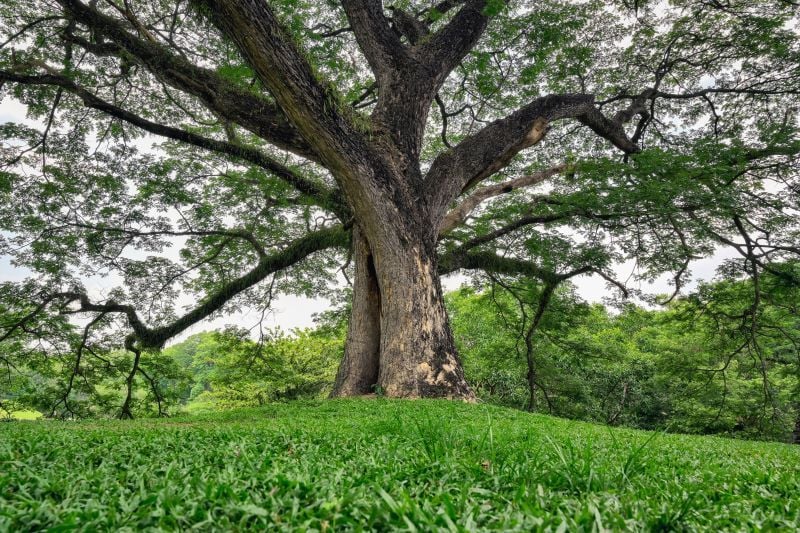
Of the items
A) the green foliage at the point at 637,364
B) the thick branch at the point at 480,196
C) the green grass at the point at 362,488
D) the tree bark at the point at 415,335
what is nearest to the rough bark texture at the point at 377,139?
the tree bark at the point at 415,335

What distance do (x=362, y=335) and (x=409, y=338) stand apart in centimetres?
126

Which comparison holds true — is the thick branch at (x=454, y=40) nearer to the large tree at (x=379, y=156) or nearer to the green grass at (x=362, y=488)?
the large tree at (x=379, y=156)

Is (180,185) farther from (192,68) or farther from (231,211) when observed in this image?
(192,68)

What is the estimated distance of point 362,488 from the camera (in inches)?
43.4

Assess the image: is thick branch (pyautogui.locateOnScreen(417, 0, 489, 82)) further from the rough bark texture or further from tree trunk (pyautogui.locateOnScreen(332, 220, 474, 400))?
tree trunk (pyautogui.locateOnScreen(332, 220, 474, 400))

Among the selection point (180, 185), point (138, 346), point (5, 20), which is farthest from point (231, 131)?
point (138, 346)

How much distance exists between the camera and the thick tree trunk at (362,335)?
614 cm

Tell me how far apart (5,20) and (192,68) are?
4.31 m

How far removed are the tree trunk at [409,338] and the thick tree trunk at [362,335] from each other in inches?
0.6

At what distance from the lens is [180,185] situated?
805 cm

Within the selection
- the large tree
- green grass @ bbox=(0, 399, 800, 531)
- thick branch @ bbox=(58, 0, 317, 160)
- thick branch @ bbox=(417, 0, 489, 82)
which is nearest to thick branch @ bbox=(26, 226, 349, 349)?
the large tree

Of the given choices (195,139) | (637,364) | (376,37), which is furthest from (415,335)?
(637,364)

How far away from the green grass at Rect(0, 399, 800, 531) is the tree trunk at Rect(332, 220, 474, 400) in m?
3.32

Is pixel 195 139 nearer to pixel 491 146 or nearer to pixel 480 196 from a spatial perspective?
pixel 491 146
